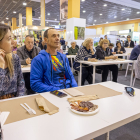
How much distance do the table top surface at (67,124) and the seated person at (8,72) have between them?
554mm

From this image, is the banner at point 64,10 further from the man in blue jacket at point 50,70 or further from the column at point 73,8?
the man in blue jacket at point 50,70

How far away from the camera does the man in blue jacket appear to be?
1562 mm

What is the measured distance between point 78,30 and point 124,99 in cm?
680

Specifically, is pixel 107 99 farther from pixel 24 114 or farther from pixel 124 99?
pixel 24 114

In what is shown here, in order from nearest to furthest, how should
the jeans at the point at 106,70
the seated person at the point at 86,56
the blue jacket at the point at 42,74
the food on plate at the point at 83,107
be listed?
1. the food on plate at the point at 83,107
2. the blue jacket at the point at 42,74
3. the seated person at the point at 86,56
4. the jeans at the point at 106,70

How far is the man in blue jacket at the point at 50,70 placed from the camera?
5.12 feet

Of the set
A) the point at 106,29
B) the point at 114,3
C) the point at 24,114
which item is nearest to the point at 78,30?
the point at 114,3

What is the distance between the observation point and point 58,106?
994mm

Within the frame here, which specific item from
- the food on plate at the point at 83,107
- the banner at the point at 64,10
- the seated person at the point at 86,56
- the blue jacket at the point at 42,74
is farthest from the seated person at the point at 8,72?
the banner at the point at 64,10

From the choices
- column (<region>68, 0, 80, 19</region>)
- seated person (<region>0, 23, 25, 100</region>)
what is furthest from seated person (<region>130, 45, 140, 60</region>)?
column (<region>68, 0, 80, 19</region>)

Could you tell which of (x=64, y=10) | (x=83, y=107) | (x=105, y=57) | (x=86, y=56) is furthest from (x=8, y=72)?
(x=64, y=10)

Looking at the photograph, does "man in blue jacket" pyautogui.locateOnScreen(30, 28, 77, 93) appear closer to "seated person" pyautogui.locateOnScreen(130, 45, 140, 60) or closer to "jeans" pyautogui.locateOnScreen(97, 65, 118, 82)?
"jeans" pyautogui.locateOnScreen(97, 65, 118, 82)

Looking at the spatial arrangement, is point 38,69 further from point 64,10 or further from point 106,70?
point 64,10

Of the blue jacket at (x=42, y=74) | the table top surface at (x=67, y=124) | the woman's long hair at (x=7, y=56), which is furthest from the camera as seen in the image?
the blue jacket at (x=42, y=74)
